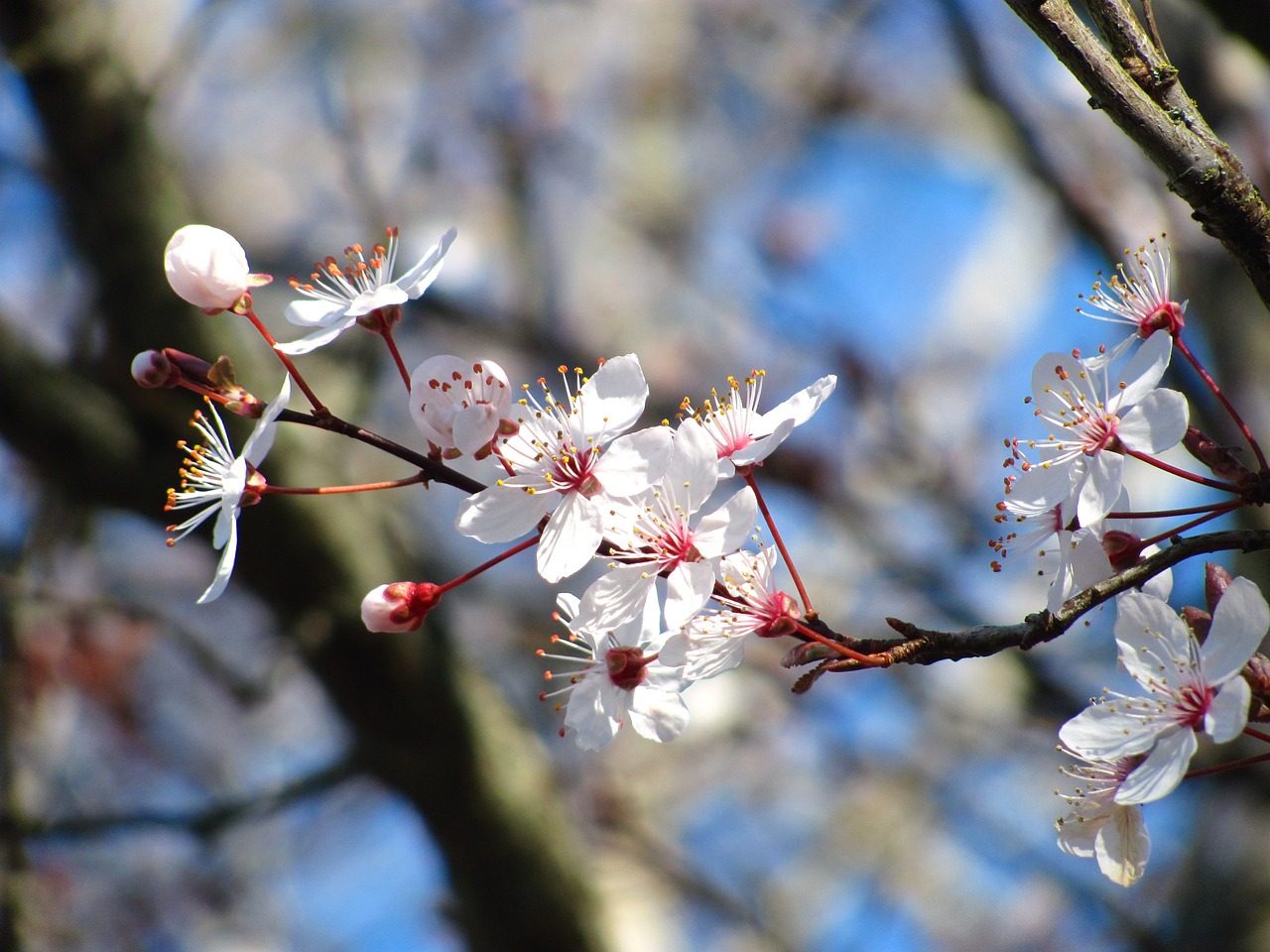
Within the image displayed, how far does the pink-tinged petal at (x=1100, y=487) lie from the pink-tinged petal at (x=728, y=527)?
0.34 meters

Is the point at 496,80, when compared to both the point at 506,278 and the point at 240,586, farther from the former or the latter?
the point at 240,586

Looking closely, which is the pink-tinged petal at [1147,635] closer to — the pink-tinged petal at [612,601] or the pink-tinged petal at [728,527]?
the pink-tinged petal at [728,527]

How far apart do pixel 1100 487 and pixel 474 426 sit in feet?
2.18

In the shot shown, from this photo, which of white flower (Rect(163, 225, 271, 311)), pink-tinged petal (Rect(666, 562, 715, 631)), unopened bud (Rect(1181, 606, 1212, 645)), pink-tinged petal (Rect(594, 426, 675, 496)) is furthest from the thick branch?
white flower (Rect(163, 225, 271, 311))

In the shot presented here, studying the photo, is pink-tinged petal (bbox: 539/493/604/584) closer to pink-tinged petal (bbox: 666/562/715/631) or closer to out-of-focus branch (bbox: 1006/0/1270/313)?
pink-tinged petal (bbox: 666/562/715/631)

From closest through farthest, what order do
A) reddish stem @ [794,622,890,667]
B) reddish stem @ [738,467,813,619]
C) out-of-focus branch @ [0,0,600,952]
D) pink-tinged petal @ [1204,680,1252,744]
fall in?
1. pink-tinged petal @ [1204,680,1252,744]
2. reddish stem @ [794,622,890,667]
3. reddish stem @ [738,467,813,619]
4. out-of-focus branch @ [0,0,600,952]

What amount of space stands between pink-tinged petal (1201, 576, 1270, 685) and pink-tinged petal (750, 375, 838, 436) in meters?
0.44

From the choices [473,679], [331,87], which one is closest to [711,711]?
[473,679]

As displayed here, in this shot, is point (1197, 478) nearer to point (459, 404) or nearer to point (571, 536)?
point (571, 536)

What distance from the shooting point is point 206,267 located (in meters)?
1.24

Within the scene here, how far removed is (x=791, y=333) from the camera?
449 cm

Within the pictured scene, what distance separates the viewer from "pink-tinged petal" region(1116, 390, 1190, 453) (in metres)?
1.08

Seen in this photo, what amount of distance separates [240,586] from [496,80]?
427cm

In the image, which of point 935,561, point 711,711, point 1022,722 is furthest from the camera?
point 711,711
